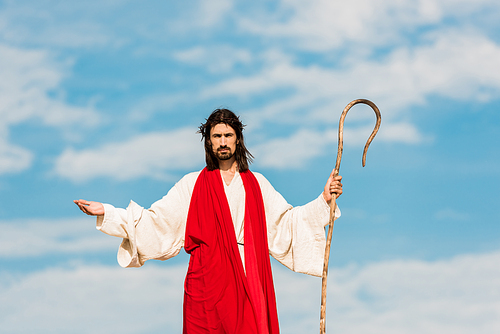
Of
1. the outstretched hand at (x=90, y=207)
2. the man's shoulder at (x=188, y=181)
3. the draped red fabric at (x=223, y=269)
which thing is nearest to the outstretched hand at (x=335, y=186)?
the draped red fabric at (x=223, y=269)

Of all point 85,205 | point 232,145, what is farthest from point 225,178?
point 85,205

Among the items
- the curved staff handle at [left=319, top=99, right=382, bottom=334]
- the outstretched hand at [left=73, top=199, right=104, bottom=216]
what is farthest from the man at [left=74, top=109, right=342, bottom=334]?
the curved staff handle at [left=319, top=99, right=382, bottom=334]

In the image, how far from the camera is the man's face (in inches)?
325

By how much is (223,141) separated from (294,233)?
1.42 meters

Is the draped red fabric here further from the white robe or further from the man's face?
the man's face

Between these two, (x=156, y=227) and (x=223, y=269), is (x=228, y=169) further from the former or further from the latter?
(x=223, y=269)

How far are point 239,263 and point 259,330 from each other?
30.4 inches

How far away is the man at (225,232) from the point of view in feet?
25.6

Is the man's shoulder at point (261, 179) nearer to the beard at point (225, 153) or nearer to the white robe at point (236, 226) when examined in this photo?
the white robe at point (236, 226)

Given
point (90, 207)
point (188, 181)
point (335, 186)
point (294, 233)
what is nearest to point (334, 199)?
point (335, 186)

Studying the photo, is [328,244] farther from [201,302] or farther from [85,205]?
[85,205]

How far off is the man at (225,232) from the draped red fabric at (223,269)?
1cm

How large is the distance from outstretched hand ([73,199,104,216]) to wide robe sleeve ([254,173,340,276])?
6.42 feet

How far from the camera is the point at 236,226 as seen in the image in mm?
8180
